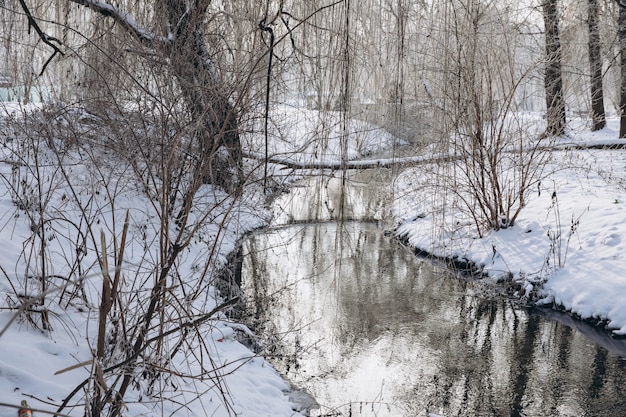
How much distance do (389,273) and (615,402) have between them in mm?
2982

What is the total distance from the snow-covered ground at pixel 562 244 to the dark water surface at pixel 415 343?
0.27m

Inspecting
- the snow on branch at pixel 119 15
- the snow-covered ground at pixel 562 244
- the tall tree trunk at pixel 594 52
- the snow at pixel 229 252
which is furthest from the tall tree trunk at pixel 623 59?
the snow on branch at pixel 119 15

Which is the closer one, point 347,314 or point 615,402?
point 615,402

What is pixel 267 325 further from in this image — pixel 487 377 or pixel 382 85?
pixel 382 85

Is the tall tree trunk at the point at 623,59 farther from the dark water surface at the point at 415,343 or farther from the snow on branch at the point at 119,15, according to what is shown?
the snow on branch at the point at 119,15

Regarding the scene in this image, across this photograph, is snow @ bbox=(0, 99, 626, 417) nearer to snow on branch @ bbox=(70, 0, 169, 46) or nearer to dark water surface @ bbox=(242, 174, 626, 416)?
dark water surface @ bbox=(242, 174, 626, 416)

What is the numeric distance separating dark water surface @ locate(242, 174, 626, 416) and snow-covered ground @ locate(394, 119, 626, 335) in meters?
0.27

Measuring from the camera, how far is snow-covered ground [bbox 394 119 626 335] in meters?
5.59

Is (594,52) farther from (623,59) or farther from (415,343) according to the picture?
(415,343)

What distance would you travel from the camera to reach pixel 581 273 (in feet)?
19.1

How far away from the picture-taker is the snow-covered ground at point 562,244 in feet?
18.3

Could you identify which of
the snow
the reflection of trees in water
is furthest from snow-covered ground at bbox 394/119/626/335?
the reflection of trees in water

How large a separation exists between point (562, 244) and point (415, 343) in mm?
2498

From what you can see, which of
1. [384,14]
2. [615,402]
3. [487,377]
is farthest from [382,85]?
[615,402]
